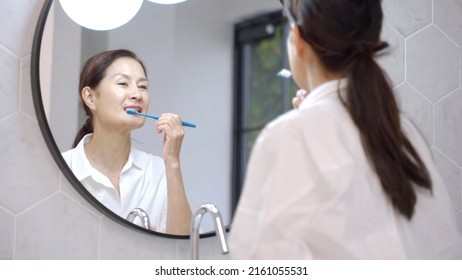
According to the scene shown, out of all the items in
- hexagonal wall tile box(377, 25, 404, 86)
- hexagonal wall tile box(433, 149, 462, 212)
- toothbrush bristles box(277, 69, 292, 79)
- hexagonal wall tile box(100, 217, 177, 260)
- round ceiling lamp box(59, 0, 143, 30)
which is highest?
round ceiling lamp box(59, 0, 143, 30)

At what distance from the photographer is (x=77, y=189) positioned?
1.52 meters

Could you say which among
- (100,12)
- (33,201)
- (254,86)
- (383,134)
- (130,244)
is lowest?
(130,244)

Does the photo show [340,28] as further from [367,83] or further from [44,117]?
[44,117]

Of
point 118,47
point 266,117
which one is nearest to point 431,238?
point 266,117

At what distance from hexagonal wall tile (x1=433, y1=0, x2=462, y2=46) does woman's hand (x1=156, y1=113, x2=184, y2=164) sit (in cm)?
78

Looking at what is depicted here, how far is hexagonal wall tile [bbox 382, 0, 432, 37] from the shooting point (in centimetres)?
189

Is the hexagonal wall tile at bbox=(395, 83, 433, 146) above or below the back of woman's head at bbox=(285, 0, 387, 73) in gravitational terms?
below

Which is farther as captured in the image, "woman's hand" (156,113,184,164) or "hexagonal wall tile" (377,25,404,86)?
"hexagonal wall tile" (377,25,404,86)

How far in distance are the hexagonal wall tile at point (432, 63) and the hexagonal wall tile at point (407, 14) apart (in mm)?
22

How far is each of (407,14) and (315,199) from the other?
106 centimetres

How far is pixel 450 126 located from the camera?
1.92 m

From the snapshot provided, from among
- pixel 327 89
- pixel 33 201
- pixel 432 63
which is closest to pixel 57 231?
pixel 33 201

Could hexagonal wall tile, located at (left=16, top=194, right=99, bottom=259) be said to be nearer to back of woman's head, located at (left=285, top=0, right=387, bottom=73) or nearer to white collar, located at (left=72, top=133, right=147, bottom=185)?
white collar, located at (left=72, top=133, right=147, bottom=185)

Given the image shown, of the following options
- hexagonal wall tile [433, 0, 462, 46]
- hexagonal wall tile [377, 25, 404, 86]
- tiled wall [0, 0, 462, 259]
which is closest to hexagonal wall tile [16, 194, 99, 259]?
tiled wall [0, 0, 462, 259]
